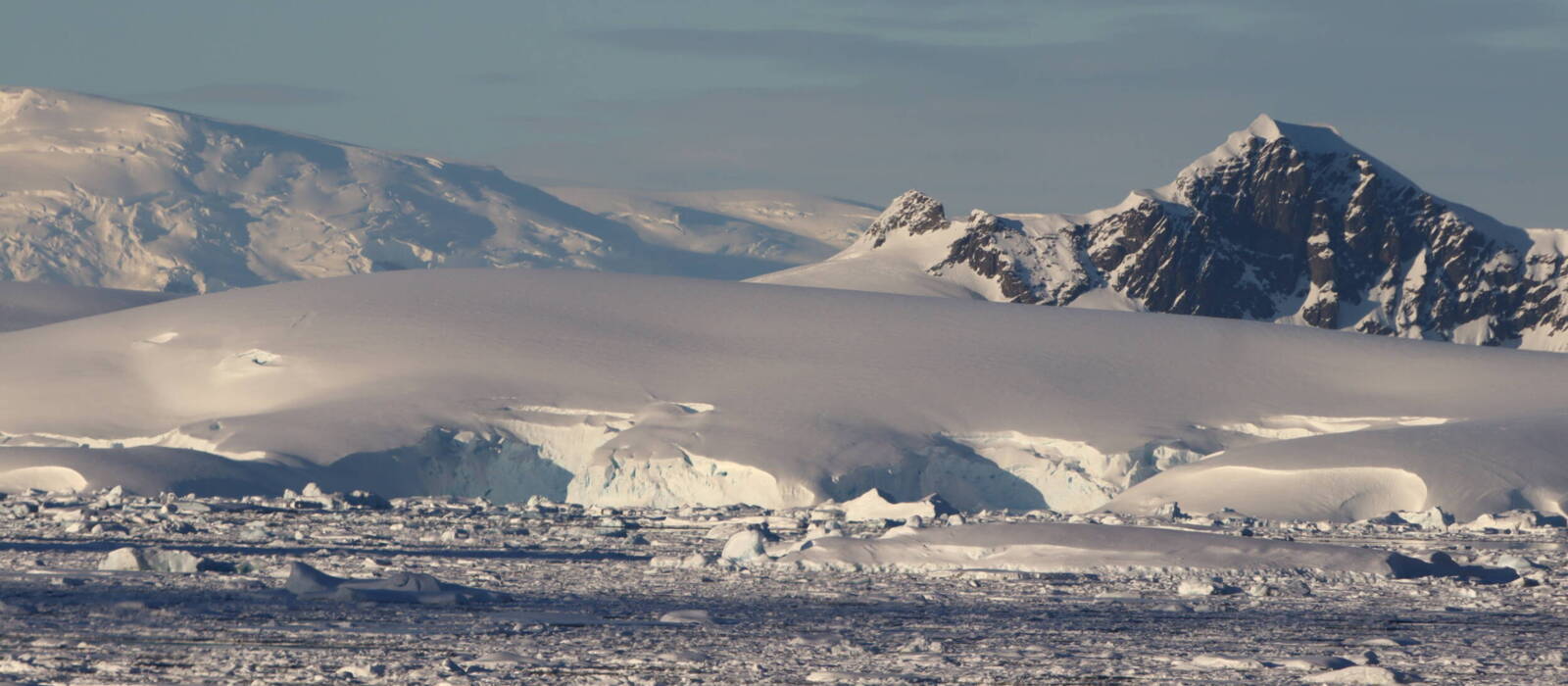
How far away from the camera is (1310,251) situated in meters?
175

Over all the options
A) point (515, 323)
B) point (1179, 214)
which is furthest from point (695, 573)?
point (1179, 214)

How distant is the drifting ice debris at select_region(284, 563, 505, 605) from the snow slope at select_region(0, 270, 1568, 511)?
3391cm

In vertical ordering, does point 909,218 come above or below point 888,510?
above

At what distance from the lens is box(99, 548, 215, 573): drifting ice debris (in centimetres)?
2894

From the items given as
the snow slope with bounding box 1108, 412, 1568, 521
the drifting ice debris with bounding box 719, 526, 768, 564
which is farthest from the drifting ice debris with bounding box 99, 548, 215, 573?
the snow slope with bounding box 1108, 412, 1568, 521

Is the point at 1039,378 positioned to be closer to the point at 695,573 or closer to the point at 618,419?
the point at 618,419

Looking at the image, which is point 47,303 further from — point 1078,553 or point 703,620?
point 703,620

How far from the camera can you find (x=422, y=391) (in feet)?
226

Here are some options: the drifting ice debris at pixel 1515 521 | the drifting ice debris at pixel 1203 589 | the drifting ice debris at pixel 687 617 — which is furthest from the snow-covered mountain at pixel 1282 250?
the drifting ice debris at pixel 687 617

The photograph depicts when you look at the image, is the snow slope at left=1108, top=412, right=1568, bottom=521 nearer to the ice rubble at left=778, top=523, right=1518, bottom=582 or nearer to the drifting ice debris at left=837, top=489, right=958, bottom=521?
the drifting ice debris at left=837, top=489, right=958, bottom=521

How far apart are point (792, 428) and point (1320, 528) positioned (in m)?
19.1

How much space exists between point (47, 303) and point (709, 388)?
6783 centimetres

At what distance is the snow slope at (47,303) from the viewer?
118438mm

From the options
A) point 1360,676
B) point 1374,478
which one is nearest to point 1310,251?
point 1374,478
